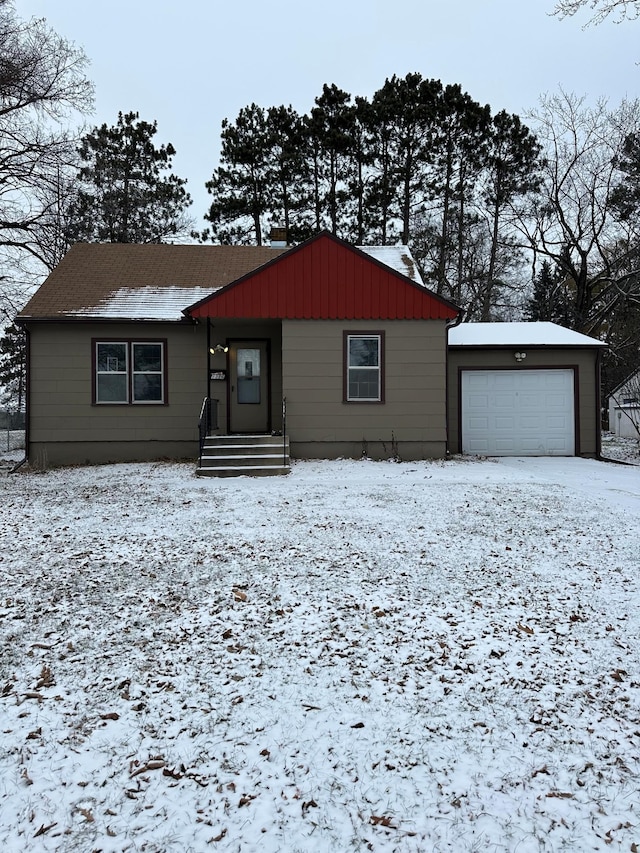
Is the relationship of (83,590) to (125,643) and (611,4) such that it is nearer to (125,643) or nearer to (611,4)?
(125,643)

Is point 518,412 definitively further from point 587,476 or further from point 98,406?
point 98,406

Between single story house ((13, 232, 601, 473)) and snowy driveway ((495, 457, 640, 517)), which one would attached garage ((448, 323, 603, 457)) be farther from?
snowy driveway ((495, 457, 640, 517))

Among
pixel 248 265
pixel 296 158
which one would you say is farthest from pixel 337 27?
pixel 248 265

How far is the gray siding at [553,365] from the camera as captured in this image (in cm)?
1332

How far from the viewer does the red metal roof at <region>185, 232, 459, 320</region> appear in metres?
11.4

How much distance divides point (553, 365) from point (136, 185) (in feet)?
63.7

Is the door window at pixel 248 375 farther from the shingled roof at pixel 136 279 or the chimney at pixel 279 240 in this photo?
the chimney at pixel 279 240

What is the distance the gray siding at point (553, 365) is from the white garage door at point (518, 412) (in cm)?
17

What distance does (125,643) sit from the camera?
3520mm

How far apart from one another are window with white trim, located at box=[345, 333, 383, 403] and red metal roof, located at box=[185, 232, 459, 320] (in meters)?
0.56

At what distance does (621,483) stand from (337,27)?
23539mm

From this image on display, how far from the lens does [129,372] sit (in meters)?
12.3

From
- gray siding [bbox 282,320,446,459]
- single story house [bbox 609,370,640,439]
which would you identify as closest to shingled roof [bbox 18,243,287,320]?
gray siding [bbox 282,320,446,459]

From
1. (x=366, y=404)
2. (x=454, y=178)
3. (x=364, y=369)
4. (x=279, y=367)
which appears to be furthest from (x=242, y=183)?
(x=366, y=404)
